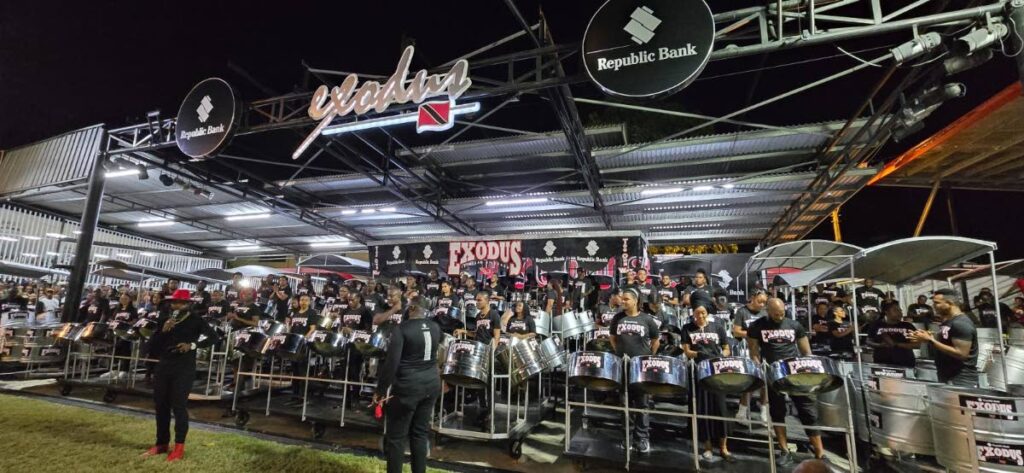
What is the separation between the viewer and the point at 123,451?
193 inches

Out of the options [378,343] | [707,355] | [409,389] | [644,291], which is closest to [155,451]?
[378,343]

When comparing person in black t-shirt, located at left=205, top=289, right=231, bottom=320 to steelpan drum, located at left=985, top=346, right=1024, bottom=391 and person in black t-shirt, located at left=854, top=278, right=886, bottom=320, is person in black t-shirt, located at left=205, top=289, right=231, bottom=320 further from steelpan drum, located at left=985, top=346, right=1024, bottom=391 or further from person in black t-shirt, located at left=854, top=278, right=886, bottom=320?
steelpan drum, located at left=985, top=346, right=1024, bottom=391

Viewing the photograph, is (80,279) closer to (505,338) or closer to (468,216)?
(468,216)

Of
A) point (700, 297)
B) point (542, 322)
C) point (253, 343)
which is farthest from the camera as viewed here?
point (542, 322)

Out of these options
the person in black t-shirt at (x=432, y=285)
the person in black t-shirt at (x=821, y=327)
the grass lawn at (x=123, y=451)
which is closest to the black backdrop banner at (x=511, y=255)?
the person in black t-shirt at (x=432, y=285)

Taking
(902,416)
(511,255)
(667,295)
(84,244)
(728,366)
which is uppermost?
(511,255)

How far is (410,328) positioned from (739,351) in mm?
4681

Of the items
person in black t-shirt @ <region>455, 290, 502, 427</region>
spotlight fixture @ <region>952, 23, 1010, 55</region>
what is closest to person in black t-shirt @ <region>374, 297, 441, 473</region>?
person in black t-shirt @ <region>455, 290, 502, 427</region>

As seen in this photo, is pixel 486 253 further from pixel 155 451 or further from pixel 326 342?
pixel 155 451

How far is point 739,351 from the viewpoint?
614 cm

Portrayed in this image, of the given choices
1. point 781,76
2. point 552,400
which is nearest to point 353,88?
point 552,400

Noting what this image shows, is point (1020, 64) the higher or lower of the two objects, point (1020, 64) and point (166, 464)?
the higher

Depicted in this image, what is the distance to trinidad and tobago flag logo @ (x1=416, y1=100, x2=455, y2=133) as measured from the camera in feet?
23.0

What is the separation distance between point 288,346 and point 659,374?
506 cm
